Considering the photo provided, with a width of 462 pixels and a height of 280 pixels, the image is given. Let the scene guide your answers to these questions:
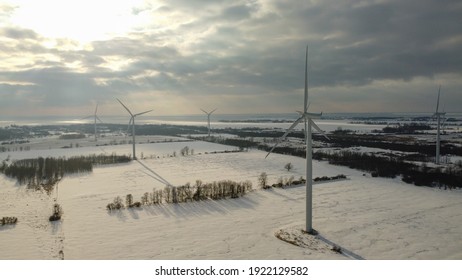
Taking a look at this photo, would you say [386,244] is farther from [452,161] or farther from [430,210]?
[452,161]

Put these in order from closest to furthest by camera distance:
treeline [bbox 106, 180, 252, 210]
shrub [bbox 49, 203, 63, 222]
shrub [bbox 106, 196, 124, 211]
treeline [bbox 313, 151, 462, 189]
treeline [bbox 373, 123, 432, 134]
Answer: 1. shrub [bbox 49, 203, 63, 222]
2. shrub [bbox 106, 196, 124, 211]
3. treeline [bbox 106, 180, 252, 210]
4. treeline [bbox 313, 151, 462, 189]
5. treeline [bbox 373, 123, 432, 134]

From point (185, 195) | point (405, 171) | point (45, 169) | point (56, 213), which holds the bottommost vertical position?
point (56, 213)

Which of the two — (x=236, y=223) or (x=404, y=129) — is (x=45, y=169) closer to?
(x=236, y=223)

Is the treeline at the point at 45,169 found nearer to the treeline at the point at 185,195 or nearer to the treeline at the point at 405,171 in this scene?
the treeline at the point at 185,195

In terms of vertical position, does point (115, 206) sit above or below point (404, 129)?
below

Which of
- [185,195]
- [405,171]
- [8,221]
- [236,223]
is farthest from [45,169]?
[405,171]

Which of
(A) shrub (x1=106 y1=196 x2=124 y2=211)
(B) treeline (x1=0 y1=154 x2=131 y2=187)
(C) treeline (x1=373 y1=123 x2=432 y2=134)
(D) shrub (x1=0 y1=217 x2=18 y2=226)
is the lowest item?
(D) shrub (x1=0 y1=217 x2=18 y2=226)

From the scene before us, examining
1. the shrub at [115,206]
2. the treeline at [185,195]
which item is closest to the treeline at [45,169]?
the shrub at [115,206]

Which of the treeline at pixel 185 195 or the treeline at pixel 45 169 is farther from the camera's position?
the treeline at pixel 45 169

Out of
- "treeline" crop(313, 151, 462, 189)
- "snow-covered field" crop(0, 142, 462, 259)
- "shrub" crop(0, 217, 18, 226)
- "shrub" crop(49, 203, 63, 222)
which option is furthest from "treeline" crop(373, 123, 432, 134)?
"shrub" crop(0, 217, 18, 226)

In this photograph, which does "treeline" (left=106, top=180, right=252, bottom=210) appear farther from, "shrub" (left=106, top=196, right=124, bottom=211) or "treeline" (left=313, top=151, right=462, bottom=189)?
"treeline" (left=313, top=151, right=462, bottom=189)
